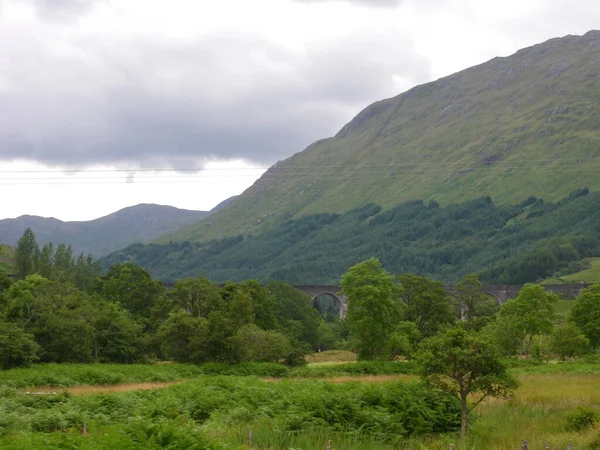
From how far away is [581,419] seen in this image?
24078 mm

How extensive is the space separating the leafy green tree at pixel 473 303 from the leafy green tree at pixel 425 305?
6.90m

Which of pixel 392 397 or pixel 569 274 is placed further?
pixel 569 274

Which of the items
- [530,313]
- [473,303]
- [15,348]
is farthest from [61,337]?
[473,303]

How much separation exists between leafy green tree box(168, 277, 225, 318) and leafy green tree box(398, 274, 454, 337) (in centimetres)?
2057

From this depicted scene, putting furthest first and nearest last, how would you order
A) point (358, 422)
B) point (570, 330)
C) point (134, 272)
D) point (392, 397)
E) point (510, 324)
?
point (134, 272), point (510, 324), point (570, 330), point (392, 397), point (358, 422)

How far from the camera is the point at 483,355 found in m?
24.6

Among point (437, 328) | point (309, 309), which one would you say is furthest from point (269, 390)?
point (309, 309)

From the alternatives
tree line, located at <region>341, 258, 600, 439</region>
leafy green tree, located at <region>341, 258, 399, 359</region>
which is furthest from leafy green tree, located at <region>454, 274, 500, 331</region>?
leafy green tree, located at <region>341, 258, 399, 359</region>

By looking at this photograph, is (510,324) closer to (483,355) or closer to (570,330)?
(570,330)

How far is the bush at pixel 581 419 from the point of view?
23.8 metres

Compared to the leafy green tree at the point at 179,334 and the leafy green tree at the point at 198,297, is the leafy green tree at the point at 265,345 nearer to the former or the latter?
the leafy green tree at the point at 179,334

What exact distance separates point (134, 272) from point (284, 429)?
2423 inches

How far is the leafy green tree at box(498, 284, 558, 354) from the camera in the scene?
66.5 m

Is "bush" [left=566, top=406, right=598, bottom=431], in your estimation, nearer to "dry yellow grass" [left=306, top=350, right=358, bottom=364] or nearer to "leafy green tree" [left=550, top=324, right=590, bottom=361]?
"leafy green tree" [left=550, top=324, right=590, bottom=361]
